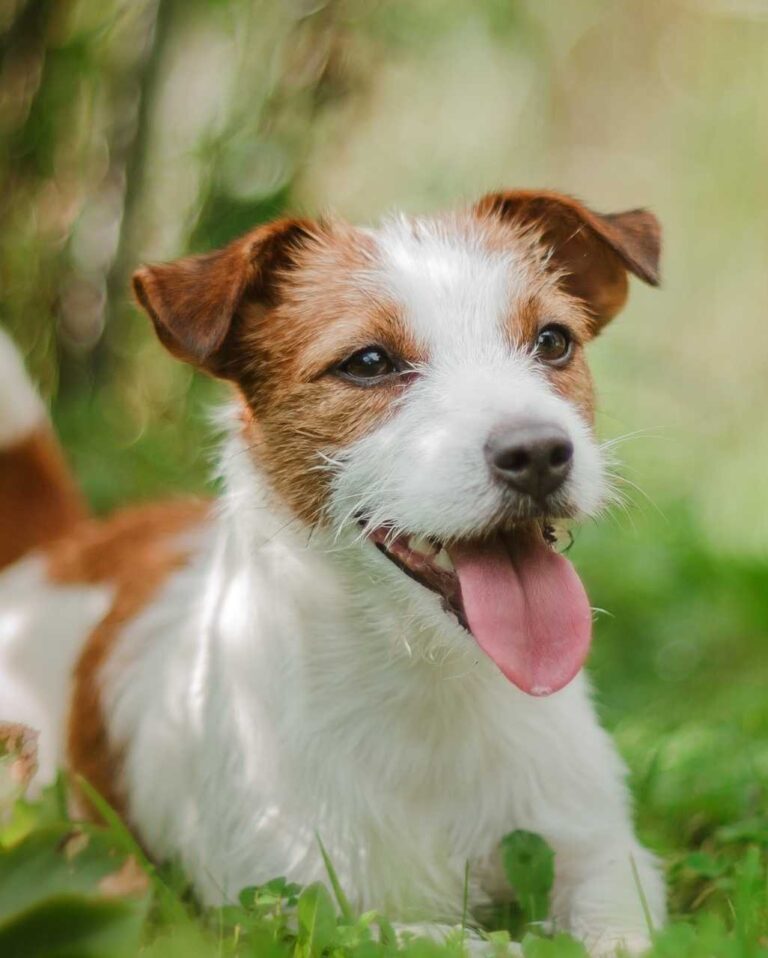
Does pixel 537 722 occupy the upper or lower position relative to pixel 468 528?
lower

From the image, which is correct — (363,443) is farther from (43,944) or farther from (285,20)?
(285,20)

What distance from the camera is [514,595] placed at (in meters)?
2.51

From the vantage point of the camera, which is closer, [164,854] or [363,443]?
[363,443]

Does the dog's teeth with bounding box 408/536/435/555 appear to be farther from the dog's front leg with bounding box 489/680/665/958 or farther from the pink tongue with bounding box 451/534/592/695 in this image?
the dog's front leg with bounding box 489/680/665/958

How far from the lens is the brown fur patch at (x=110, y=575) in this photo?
10.6 ft

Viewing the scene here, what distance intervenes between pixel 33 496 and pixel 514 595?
1.88 meters

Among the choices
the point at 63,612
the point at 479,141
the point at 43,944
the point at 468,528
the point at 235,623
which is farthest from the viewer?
the point at 479,141

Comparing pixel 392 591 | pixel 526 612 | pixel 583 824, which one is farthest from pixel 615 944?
pixel 392 591

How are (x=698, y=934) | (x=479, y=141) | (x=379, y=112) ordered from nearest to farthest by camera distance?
(x=698, y=934) < (x=379, y=112) < (x=479, y=141)

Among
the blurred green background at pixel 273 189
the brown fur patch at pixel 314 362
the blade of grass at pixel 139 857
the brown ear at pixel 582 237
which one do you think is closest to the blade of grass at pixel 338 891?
the blade of grass at pixel 139 857

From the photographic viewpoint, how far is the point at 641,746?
3686 mm

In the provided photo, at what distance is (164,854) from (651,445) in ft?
14.3

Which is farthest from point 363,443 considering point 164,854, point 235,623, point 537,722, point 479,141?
point 479,141

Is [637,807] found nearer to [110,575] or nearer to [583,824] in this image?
[583,824]
